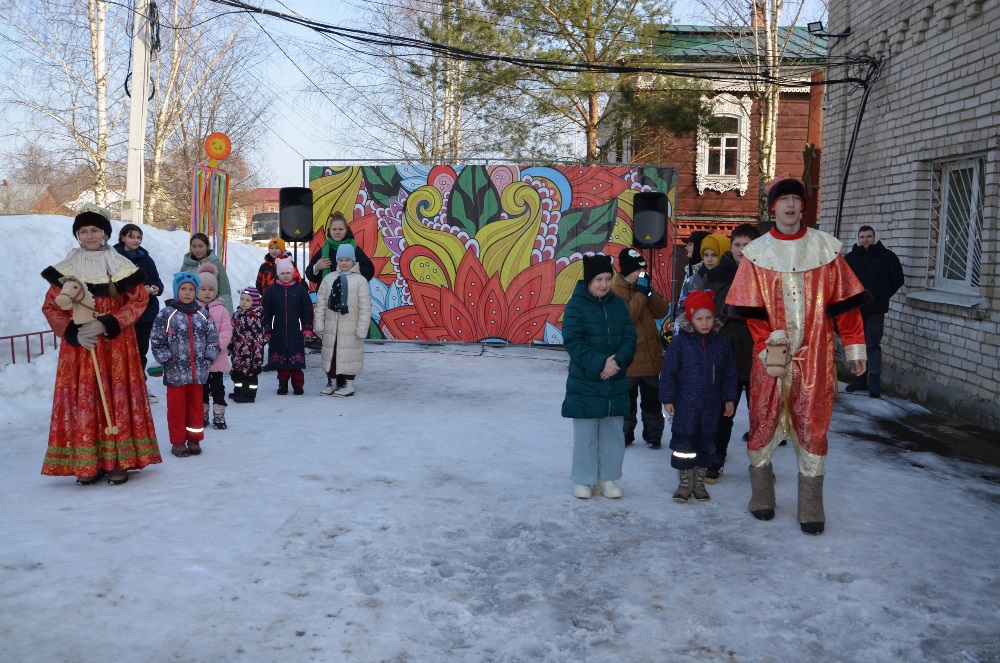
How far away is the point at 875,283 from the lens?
9680mm

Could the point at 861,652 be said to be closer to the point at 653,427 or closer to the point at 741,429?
the point at 653,427

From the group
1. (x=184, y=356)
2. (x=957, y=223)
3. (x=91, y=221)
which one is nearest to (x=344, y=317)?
(x=184, y=356)

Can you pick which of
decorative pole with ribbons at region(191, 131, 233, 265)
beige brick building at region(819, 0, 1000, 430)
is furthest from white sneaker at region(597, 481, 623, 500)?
decorative pole with ribbons at region(191, 131, 233, 265)

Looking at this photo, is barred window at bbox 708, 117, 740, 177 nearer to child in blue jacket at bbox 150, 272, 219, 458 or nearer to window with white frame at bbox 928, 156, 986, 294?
window with white frame at bbox 928, 156, 986, 294

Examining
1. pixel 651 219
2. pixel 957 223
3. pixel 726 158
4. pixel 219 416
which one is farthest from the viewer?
pixel 726 158

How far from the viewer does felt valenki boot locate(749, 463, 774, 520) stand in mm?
5387

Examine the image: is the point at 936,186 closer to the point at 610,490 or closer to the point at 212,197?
the point at 610,490

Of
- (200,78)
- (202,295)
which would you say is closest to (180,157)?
(200,78)

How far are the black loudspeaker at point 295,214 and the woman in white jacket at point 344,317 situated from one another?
147 inches

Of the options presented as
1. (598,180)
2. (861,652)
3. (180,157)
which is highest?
(180,157)

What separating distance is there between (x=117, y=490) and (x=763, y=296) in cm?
426

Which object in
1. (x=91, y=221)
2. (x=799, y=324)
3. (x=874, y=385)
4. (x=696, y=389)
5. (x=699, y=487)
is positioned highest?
(x=91, y=221)

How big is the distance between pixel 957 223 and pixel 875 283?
1.31 metres

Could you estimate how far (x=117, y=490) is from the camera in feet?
18.8
